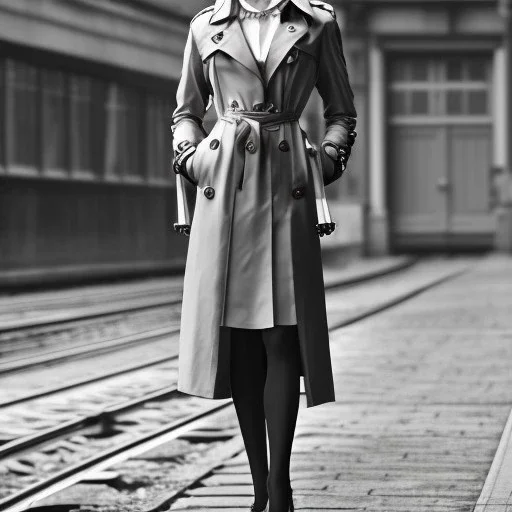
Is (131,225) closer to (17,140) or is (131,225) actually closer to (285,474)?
(17,140)

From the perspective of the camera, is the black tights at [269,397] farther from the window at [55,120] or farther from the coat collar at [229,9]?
the window at [55,120]

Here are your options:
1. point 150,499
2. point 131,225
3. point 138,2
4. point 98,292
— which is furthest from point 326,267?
point 150,499

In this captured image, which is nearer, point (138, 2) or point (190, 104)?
point (190, 104)

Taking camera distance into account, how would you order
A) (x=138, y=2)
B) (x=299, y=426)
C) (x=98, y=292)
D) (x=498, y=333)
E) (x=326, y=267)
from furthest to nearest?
1. (x=326, y=267)
2. (x=138, y=2)
3. (x=98, y=292)
4. (x=498, y=333)
5. (x=299, y=426)

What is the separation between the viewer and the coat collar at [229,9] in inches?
185

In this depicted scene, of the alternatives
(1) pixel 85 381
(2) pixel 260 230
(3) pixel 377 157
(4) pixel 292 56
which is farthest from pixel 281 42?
(3) pixel 377 157

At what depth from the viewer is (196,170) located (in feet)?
15.5

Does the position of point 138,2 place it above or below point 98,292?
above

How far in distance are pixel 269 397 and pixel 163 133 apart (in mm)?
21221

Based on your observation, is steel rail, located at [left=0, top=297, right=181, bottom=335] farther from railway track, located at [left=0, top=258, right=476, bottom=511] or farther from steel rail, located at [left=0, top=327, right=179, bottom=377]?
railway track, located at [left=0, top=258, right=476, bottom=511]

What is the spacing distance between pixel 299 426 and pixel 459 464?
142cm

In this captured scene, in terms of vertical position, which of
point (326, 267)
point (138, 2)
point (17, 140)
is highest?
point (138, 2)

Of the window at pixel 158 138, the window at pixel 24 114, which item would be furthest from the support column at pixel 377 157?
the window at pixel 24 114

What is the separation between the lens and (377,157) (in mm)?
31703
